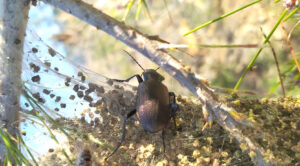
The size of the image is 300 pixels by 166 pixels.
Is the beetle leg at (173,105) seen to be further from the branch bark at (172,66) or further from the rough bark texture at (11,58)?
the rough bark texture at (11,58)

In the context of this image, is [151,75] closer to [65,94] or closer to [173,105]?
[173,105]

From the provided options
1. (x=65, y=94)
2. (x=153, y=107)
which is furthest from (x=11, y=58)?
(x=153, y=107)

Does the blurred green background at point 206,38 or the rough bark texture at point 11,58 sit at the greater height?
the blurred green background at point 206,38

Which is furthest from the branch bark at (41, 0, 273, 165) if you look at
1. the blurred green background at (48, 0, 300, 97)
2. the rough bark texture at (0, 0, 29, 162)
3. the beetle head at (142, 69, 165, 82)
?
the blurred green background at (48, 0, 300, 97)

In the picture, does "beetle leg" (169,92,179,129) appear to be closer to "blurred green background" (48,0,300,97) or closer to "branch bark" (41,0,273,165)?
"branch bark" (41,0,273,165)

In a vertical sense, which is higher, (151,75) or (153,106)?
(151,75)


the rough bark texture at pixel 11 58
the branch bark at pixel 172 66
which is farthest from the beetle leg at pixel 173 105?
the rough bark texture at pixel 11 58
